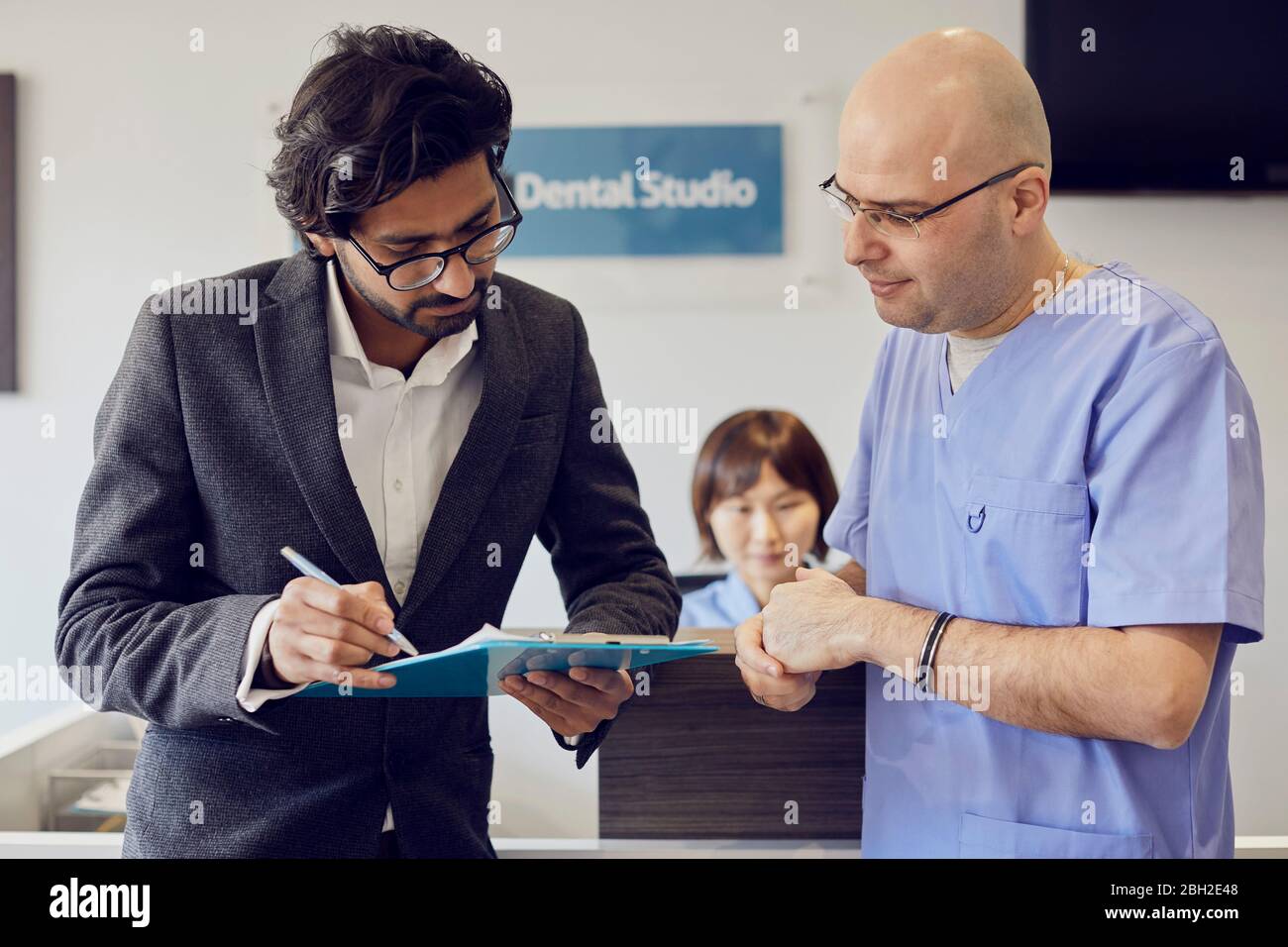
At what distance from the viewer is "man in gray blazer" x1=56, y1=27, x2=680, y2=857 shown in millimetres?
981

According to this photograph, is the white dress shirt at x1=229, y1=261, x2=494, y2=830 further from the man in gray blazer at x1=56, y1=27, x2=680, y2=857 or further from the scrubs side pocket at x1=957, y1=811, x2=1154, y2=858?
the scrubs side pocket at x1=957, y1=811, x2=1154, y2=858

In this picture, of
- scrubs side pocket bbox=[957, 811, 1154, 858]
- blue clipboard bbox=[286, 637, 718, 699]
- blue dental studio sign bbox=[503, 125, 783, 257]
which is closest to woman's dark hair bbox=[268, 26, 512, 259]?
blue clipboard bbox=[286, 637, 718, 699]

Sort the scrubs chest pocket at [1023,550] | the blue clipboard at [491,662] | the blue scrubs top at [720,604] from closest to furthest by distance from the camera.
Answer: the blue clipboard at [491,662]
the scrubs chest pocket at [1023,550]
the blue scrubs top at [720,604]

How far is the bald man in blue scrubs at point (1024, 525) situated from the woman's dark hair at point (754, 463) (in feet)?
4.23

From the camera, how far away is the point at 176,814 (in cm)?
101

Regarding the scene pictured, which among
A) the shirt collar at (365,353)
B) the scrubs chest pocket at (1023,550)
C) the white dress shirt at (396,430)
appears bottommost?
the scrubs chest pocket at (1023,550)

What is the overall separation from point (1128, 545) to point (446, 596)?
0.60 metres

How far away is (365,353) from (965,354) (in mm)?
579

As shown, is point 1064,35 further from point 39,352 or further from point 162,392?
point 39,352

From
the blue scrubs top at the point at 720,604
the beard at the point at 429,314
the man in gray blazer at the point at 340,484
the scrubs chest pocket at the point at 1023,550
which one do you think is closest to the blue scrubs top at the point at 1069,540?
the scrubs chest pocket at the point at 1023,550

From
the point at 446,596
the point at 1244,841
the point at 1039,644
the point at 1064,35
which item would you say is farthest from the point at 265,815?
the point at 1064,35

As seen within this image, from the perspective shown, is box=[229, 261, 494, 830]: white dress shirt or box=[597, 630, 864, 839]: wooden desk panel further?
box=[597, 630, 864, 839]: wooden desk panel

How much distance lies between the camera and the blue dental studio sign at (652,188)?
2.64m

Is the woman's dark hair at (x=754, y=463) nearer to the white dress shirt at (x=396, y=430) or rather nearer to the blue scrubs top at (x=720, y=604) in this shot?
the blue scrubs top at (x=720, y=604)
